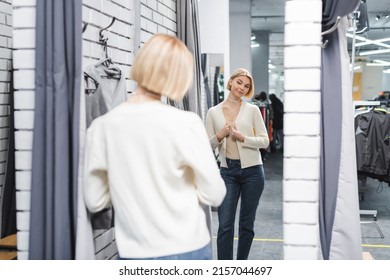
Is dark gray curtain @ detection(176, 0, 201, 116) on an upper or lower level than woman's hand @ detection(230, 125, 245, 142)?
upper

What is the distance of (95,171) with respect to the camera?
1.60m

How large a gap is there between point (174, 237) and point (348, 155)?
3.18 ft

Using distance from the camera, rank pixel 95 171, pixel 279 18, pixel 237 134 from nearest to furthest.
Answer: pixel 95 171 → pixel 237 134 → pixel 279 18

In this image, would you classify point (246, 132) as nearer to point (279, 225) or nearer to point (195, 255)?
point (195, 255)

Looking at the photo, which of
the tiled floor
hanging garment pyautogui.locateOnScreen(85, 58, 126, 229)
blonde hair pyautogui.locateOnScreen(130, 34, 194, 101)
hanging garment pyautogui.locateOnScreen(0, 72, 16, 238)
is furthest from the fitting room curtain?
hanging garment pyautogui.locateOnScreen(0, 72, 16, 238)

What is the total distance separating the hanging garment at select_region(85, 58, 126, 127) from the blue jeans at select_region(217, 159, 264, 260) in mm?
1171

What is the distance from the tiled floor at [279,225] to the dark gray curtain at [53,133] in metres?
2.43

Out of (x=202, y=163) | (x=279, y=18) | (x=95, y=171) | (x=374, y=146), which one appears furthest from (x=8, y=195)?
(x=279, y=18)

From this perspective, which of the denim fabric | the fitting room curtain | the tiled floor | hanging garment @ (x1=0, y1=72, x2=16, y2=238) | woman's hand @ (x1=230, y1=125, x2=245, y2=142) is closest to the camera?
the denim fabric

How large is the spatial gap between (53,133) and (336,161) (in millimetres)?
1200

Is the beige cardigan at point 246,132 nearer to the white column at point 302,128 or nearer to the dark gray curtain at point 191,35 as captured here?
the dark gray curtain at point 191,35

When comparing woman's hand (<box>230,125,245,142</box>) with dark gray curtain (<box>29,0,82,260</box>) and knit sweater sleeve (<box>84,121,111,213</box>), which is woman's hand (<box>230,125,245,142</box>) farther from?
knit sweater sleeve (<box>84,121,111,213</box>)

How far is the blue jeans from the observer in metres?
3.24

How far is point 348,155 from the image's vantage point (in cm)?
211
